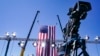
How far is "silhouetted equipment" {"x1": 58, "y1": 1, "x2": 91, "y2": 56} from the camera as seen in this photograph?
19.3 meters

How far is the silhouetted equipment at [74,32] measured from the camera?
19.3 m

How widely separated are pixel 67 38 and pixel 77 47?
155 centimetres

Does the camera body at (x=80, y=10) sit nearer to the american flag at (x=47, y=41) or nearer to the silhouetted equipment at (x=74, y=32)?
the silhouetted equipment at (x=74, y=32)

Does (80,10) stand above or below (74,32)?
above

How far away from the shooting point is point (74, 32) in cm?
2094

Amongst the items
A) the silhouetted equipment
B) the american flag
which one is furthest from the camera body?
the american flag

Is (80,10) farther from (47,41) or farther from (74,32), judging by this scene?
(47,41)

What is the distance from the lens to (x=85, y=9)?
1933 centimetres

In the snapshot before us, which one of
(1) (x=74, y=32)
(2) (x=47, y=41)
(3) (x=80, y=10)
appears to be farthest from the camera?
(2) (x=47, y=41)

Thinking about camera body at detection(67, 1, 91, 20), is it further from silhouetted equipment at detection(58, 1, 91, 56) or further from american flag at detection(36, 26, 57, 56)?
american flag at detection(36, 26, 57, 56)

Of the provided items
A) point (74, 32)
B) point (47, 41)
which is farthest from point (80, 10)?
point (47, 41)

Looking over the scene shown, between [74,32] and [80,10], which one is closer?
[80,10]

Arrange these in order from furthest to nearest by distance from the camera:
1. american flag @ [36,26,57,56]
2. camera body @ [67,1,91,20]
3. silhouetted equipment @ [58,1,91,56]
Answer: american flag @ [36,26,57,56]
silhouetted equipment @ [58,1,91,56]
camera body @ [67,1,91,20]

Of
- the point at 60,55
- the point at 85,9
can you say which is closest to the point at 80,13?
the point at 85,9
